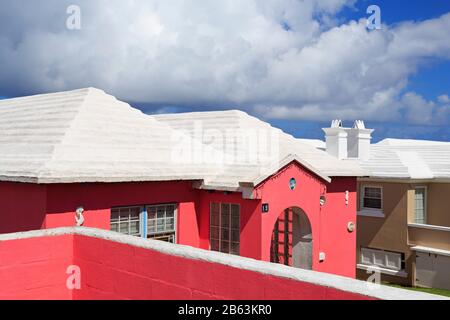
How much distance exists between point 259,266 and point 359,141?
69.2ft

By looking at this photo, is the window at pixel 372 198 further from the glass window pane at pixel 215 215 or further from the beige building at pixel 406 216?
the glass window pane at pixel 215 215

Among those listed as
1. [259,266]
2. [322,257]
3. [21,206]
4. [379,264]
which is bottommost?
[379,264]

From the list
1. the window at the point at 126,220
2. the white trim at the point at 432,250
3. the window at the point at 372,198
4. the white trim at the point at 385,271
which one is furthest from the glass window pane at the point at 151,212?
the white trim at the point at 385,271

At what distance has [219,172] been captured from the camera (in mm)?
13609

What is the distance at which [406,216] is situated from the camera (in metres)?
22.5

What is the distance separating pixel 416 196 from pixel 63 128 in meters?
16.3

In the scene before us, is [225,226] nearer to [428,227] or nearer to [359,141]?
[428,227]

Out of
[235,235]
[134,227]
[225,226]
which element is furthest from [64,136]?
[235,235]

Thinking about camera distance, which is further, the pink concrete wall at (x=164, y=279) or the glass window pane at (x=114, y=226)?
the glass window pane at (x=114, y=226)

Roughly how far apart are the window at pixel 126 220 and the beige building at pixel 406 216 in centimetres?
1183

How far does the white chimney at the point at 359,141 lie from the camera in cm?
2514
